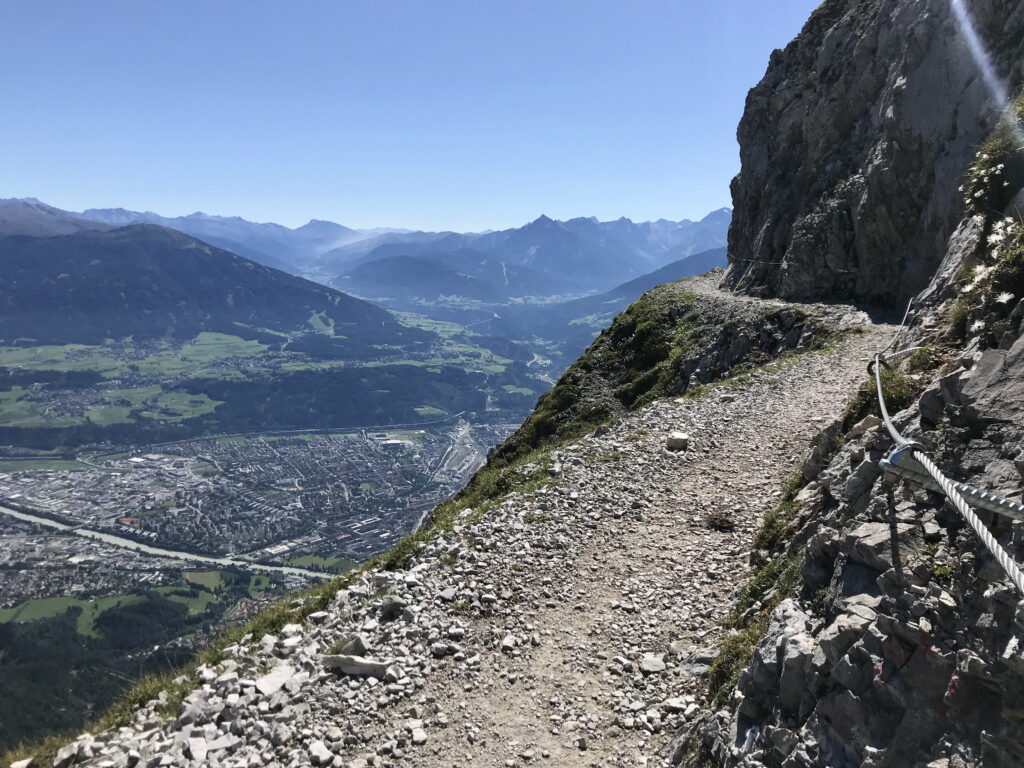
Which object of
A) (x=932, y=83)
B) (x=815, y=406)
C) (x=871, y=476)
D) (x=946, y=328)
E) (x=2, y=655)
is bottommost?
(x=2, y=655)

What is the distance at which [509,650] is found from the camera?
10211 millimetres

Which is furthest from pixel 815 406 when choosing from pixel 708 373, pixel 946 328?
pixel 708 373

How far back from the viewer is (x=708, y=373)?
118ft

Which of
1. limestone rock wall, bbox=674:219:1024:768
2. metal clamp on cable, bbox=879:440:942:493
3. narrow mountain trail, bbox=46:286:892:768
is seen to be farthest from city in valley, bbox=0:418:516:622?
metal clamp on cable, bbox=879:440:942:493

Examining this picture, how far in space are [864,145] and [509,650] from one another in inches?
1926

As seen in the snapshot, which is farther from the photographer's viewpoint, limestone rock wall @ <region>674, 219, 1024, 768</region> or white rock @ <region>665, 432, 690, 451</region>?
white rock @ <region>665, 432, 690, 451</region>

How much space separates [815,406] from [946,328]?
11040 millimetres

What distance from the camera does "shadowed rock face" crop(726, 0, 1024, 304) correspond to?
99.7 feet

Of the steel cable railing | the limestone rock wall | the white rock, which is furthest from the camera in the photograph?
the white rock

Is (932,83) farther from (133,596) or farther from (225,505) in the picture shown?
(225,505)

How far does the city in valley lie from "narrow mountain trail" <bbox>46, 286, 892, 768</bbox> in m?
77.4

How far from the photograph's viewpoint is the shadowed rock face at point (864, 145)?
30.4m

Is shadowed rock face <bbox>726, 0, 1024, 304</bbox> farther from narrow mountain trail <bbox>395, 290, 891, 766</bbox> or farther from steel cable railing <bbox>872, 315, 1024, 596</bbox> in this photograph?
steel cable railing <bbox>872, 315, 1024, 596</bbox>

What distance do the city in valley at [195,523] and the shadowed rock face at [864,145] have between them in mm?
80440
